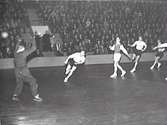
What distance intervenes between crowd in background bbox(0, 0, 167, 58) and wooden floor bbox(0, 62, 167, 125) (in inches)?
26.6

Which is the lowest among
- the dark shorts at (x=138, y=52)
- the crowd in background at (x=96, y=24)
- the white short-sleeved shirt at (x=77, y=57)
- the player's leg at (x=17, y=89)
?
the player's leg at (x=17, y=89)

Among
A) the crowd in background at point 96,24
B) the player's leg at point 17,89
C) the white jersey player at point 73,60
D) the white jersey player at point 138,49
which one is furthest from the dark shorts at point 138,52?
the player's leg at point 17,89

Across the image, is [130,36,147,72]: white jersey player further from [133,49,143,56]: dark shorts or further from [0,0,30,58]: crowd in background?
[0,0,30,58]: crowd in background

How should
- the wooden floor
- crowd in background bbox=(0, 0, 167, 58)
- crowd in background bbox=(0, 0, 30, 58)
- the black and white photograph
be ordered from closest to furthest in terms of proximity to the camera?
the wooden floor → the black and white photograph → crowd in background bbox=(0, 0, 30, 58) → crowd in background bbox=(0, 0, 167, 58)

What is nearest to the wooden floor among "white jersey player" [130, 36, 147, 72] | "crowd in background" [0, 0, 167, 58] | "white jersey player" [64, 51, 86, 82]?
"white jersey player" [64, 51, 86, 82]

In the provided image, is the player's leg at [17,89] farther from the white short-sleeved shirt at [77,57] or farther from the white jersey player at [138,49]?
the white jersey player at [138,49]

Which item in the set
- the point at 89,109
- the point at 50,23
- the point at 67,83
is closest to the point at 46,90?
the point at 67,83

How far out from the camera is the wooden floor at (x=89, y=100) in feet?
12.6

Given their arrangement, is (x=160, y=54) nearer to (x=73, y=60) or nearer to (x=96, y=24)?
(x=96, y=24)

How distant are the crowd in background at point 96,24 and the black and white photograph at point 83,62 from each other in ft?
0.07

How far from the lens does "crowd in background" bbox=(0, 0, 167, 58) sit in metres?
5.68

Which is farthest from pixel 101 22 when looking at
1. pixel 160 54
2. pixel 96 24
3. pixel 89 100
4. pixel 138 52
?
pixel 89 100

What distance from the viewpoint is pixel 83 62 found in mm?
5957

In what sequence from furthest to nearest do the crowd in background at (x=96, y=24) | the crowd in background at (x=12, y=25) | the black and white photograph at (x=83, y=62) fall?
1. the crowd in background at (x=96, y=24)
2. the crowd in background at (x=12, y=25)
3. the black and white photograph at (x=83, y=62)
